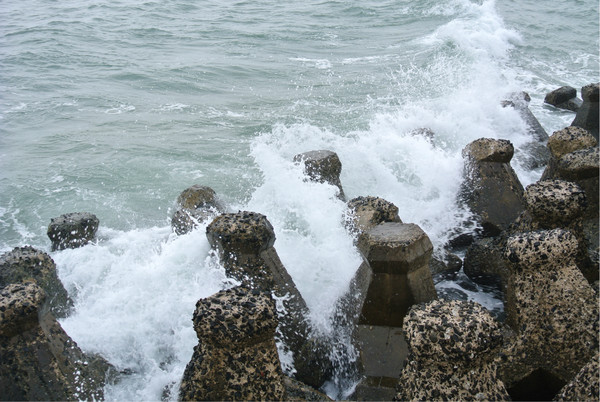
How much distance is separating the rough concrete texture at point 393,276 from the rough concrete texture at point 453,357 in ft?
4.13

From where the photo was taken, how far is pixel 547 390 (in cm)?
336

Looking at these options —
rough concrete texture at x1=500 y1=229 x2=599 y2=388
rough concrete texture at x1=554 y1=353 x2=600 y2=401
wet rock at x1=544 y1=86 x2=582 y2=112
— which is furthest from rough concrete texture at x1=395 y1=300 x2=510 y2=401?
wet rock at x1=544 y1=86 x2=582 y2=112

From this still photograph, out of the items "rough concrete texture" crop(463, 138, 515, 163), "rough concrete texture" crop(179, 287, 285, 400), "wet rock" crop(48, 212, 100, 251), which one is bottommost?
"wet rock" crop(48, 212, 100, 251)

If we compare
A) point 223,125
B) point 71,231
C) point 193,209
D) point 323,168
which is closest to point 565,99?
point 223,125

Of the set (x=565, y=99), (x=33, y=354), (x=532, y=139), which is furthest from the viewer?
(x=565, y=99)

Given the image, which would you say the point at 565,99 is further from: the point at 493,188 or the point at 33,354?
the point at 33,354

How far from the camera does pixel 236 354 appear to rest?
8.00ft

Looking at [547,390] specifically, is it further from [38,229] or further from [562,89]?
[562,89]

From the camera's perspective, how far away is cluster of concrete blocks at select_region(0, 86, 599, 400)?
236 centimetres

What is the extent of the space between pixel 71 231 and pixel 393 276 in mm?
2816

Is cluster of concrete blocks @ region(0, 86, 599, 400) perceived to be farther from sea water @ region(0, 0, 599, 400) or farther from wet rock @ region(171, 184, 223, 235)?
wet rock @ region(171, 184, 223, 235)

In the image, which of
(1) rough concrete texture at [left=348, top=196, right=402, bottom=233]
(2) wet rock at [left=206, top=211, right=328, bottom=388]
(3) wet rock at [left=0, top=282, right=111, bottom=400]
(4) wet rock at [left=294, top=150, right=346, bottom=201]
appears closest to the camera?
(3) wet rock at [left=0, top=282, right=111, bottom=400]

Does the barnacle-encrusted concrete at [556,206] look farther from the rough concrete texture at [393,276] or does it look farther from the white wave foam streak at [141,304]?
the white wave foam streak at [141,304]

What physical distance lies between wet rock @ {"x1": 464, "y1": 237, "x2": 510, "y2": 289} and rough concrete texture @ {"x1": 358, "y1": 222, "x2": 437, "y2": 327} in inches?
57.6
